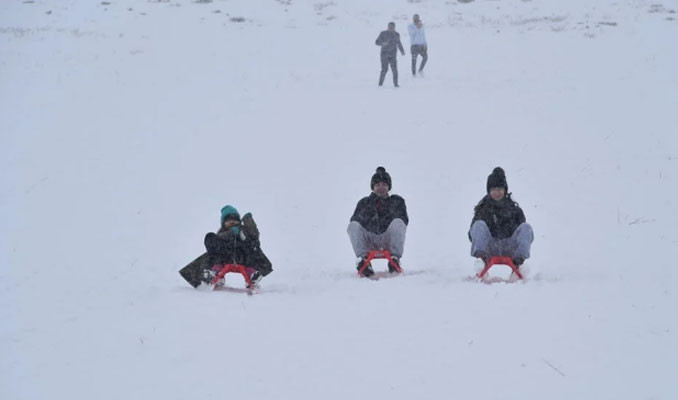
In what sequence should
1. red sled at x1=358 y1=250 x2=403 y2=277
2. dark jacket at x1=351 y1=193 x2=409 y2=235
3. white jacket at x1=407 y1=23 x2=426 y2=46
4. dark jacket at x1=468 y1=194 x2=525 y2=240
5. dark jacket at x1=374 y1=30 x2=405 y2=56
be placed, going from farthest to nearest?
white jacket at x1=407 y1=23 x2=426 y2=46
dark jacket at x1=374 y1=30 x2=405 y2=56
dark jacket at x1=351 y1=193 x2=409 y2=235
red sled at x1=358 y1=250 x2=403 y2=277
dark jacket at x1=468 y1=194 x2=525 y2=240

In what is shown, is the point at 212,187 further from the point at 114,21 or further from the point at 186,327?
the point at 114,21

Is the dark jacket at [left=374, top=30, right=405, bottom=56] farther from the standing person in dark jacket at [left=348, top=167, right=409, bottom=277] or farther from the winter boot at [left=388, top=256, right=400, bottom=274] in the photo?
the winter boot at [left=388, top=256, right=400, bottom=274]

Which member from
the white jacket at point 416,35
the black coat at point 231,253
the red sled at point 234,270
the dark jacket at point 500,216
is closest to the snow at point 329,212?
the red sled at point 234,270

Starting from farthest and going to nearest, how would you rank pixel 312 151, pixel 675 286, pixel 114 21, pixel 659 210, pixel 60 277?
pixel 114 21 → pixel 312 151 → pixel 659 210 → pixel 60 277 → pixel 675 286

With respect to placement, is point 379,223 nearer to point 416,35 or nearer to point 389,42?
point 389,42

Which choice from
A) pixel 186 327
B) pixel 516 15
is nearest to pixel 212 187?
pixel 186 327

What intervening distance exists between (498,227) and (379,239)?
4.39ft

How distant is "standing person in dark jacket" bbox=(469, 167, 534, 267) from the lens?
669cm

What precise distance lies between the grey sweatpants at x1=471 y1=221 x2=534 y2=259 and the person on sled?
2173mm

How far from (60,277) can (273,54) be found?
20549 millimetres

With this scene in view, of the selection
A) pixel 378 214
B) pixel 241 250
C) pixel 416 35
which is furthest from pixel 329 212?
pixel 416 35

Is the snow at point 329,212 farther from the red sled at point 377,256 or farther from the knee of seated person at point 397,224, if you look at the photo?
the knee of seated person at point 397,224

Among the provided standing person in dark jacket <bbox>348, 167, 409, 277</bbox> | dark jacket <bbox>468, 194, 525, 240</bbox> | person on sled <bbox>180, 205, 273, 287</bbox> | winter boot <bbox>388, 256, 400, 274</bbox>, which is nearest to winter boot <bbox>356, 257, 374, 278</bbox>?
standing person in dark jacket <bbox>348, 167, 409, 277</bbox>

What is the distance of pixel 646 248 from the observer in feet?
25.6
